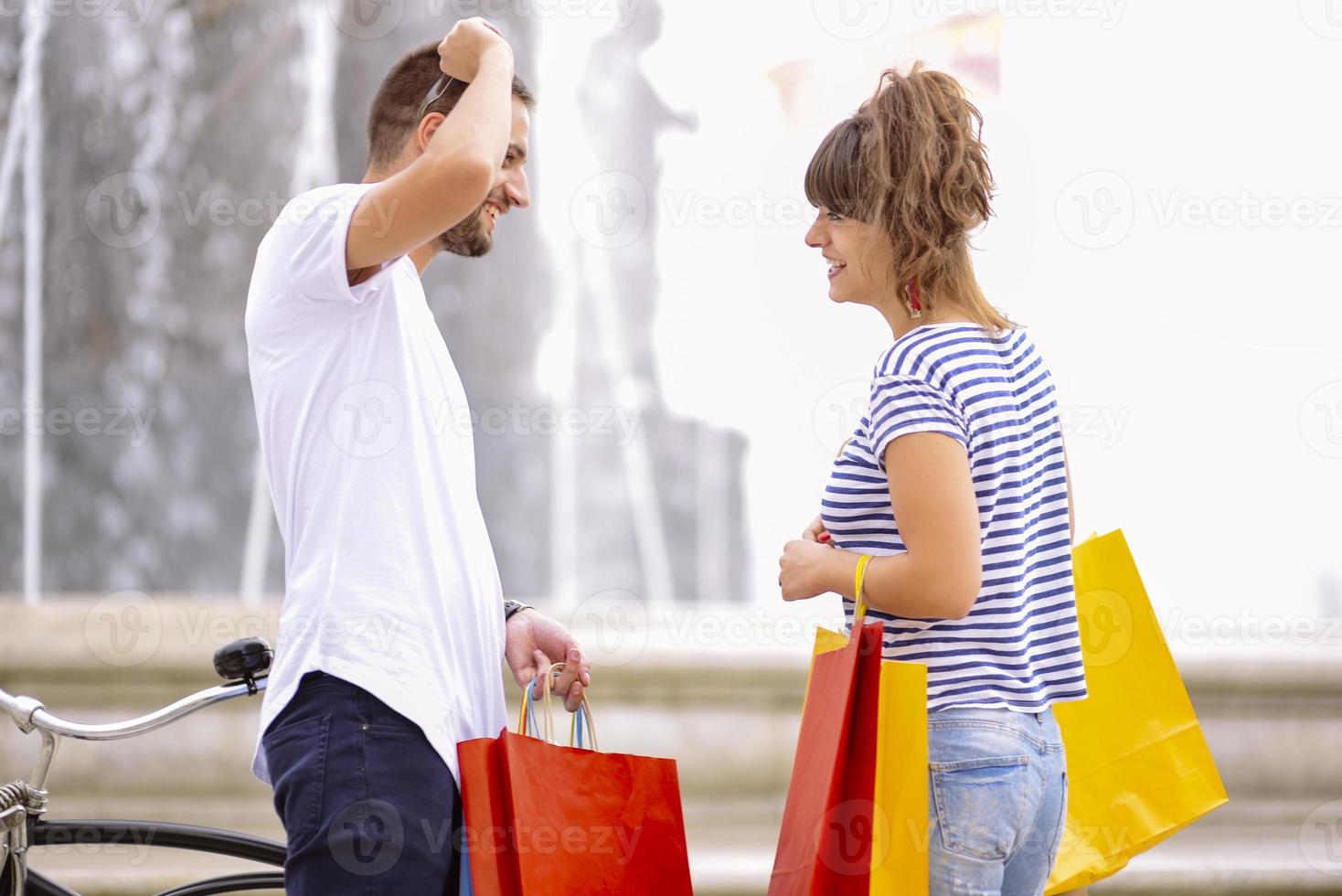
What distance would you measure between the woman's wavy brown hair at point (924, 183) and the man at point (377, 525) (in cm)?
47

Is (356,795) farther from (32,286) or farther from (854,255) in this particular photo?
(32,286)

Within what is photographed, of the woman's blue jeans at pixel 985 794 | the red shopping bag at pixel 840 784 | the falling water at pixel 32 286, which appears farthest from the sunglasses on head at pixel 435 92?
the falling water at pixel 32 286

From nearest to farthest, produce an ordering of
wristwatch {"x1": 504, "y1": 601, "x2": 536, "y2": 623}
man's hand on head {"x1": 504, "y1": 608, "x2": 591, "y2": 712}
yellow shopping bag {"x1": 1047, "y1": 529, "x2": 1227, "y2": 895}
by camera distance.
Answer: yellow shopping bag {"x1": 1047, "y1": 529, "x2": 1227, "y2": 895}, man's hand on head {"x1": 504, "y1": 608, "x2": 591, "y2": 712}, wristwatch {"x1": 504, "y1": 601, "x2": 536, "y2": 623}

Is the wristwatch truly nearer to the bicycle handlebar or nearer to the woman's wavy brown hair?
the bicycle handlebar

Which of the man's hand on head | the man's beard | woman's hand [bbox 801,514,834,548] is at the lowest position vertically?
the man's hand on head

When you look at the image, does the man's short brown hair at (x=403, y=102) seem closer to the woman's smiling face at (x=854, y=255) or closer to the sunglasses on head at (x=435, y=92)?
the sunglasses on head at (x=435, y=92)

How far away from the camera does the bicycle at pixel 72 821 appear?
80.3 inches

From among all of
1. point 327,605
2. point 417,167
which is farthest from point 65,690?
point 417,167

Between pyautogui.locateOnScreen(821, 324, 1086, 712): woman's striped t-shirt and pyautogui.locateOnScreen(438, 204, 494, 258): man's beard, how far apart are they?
0.70 m

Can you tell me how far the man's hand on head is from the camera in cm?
196

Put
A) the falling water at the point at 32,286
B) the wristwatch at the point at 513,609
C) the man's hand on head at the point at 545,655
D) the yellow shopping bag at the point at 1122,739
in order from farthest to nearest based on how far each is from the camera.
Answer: the falling water at the point at 32,286, the wristwatch at the point at 513,609, the man's hand on head at the point at 545,655, the yellow shopping bag at the point at 1122,739

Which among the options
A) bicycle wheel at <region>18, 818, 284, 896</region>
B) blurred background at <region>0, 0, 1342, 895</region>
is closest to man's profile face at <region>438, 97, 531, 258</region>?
bicycle wheel at <region>18, 818, 284, 896</region>

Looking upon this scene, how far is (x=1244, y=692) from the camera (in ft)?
12.4

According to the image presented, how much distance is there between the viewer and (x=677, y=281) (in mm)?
6945
